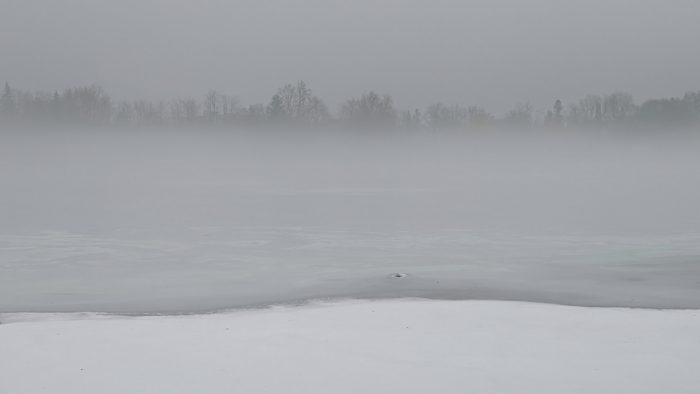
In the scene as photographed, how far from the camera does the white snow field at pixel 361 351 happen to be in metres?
6.03

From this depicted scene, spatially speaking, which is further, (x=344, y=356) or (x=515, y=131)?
(x=515, y=131)

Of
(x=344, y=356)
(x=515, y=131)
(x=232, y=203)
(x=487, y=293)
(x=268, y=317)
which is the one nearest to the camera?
(x=344, y=356)

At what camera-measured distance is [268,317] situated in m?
8.54

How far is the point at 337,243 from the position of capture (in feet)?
54.3

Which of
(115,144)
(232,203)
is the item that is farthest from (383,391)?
(115,144)

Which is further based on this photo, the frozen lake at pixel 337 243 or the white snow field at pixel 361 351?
the frozen lake at pixel 337 243

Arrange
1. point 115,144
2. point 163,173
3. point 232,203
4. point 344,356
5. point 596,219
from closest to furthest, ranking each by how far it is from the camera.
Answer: point 344,356
point 596,219
point 232,203
point 163,173
point 115,144

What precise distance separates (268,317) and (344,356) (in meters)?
1.99

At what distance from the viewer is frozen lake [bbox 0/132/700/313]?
10.6 metres

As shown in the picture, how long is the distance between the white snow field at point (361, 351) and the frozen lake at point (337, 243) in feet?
4.65

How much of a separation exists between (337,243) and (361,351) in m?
9.66

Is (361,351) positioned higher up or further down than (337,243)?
higher up

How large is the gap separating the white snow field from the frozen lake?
1.42 meters

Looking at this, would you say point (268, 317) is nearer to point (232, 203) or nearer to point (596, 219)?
point (596, 219)
